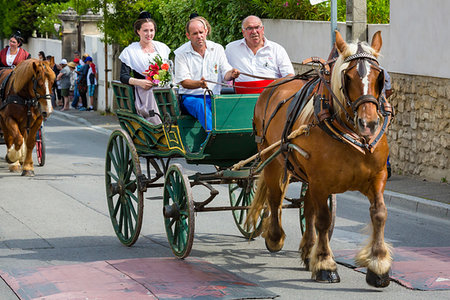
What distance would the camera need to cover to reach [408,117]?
1497cm

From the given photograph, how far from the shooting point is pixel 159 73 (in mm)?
9422

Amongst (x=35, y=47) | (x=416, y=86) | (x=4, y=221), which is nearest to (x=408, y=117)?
(x=416, y=86)

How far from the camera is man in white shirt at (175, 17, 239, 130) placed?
8969 millimetres

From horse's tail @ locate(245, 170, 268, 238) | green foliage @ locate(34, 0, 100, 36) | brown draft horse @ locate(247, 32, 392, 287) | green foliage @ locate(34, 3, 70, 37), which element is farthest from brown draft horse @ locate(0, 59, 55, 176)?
green foliage @ locate(34, 3, 70, 37)

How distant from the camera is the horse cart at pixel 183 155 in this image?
28.1 ft

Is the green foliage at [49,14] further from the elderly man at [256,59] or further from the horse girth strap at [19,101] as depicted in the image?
the elderly man at [256,59]

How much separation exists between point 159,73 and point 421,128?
658cm

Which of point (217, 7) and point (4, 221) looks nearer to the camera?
point (4, 221)

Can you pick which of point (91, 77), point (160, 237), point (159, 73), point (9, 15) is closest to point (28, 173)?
point (160, 237)

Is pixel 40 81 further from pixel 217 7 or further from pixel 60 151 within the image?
pixel 217 7

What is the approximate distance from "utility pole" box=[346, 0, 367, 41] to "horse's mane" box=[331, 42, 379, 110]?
28.5 ft

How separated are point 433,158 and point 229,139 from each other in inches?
248

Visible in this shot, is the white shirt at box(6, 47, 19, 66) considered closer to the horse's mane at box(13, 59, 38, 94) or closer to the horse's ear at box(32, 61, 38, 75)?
the horse's mane at box(13, 59, 38, 94)

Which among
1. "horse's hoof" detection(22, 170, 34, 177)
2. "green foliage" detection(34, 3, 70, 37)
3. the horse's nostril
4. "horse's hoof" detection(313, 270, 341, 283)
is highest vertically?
"green foliage" detection(34, 3, 70, 37)
